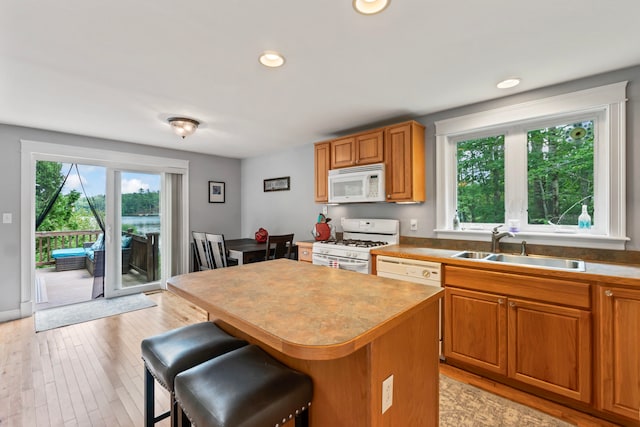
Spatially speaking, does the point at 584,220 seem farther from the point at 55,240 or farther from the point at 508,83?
the point at 55,240

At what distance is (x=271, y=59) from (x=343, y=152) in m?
1.60

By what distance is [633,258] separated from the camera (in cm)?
202

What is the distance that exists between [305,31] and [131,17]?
0.92m

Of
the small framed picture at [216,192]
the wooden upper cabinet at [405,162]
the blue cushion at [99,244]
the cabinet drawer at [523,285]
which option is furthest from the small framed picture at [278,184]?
the cabinet drawer at [523,285]

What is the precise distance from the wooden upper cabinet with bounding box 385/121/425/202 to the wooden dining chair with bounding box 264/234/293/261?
59.0 inches

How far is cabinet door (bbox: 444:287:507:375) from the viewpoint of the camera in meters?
2.02

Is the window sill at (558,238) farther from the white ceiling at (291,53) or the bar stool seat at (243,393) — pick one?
the bar stool seat at (243,393)

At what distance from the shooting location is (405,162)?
2.89 m

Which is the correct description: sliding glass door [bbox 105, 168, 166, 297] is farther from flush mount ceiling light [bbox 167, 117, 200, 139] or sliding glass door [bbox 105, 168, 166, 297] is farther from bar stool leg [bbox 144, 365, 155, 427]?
bar stool leg [bbox 144, 365, 155, 427]

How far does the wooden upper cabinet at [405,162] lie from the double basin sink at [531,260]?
753 millimetres

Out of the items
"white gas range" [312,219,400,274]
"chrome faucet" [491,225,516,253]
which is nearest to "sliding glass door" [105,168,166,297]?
"white gas range" [312,219,400,274]

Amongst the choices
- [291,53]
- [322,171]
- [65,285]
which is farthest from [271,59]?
[65,285]

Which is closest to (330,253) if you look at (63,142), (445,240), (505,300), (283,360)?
(445,240)

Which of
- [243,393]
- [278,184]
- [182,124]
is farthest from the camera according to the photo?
[278,184]
